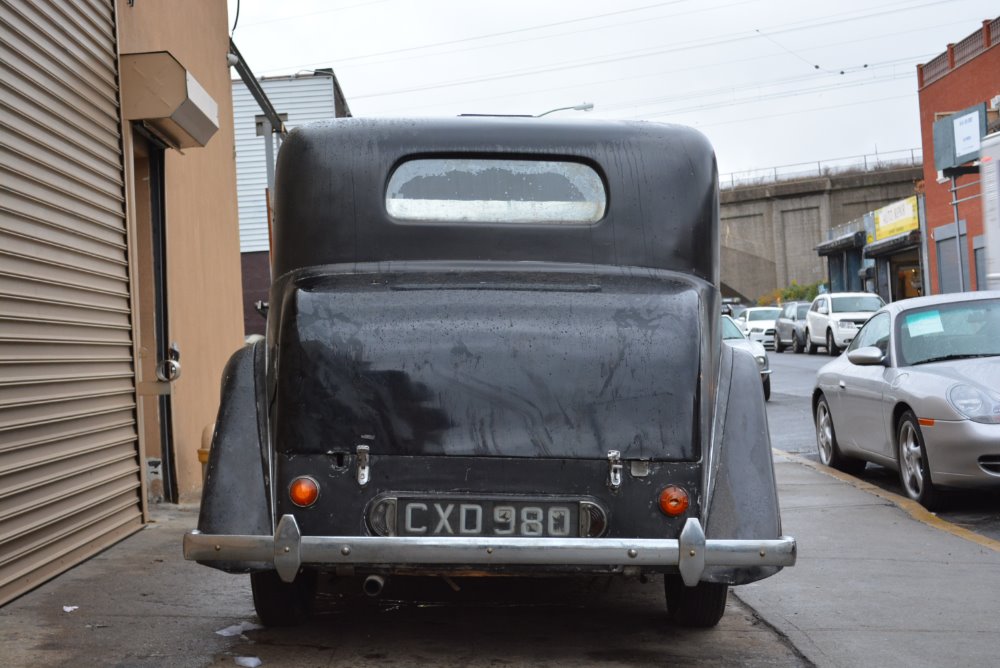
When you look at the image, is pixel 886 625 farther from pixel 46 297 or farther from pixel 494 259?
pixel 46 297

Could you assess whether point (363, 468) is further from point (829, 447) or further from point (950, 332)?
point (829, 447)

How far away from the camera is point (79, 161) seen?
24.4 feet

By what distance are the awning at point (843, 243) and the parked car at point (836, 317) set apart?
1952 centimetres

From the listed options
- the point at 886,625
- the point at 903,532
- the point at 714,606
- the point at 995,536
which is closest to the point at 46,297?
the point at 714,606

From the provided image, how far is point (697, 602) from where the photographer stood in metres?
5.28

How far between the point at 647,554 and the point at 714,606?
108 centimetres

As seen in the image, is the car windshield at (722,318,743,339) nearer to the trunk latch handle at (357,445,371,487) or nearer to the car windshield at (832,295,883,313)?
the trunk latch handle at (357,445,371,487)

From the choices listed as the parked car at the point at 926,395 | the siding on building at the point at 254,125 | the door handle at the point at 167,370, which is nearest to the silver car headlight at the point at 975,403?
the parked car at the point at 926,395

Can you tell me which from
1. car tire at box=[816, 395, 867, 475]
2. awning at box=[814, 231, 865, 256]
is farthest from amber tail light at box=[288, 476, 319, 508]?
awning at box=[814, 231, 865, 256]

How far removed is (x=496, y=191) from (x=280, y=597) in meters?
1.97

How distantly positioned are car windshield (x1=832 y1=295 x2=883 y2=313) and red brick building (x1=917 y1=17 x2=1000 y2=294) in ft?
7.92

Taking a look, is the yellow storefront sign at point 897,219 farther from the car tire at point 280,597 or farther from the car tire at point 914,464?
the car tire at point 280,597

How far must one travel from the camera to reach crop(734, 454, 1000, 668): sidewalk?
5.04 m

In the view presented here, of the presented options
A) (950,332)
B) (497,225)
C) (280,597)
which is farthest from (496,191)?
(950,332)
